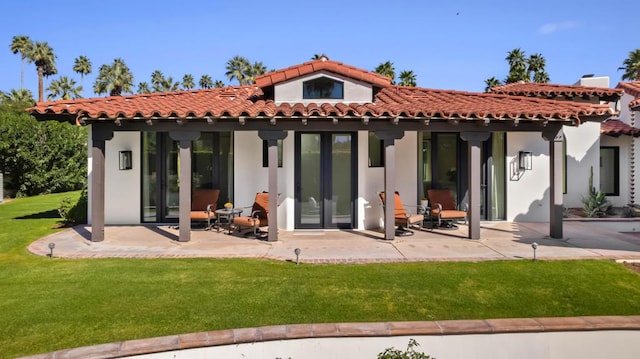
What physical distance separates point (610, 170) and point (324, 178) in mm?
12865

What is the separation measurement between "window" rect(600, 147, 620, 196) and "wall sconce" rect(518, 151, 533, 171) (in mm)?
5877

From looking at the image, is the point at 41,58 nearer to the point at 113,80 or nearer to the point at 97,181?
the point at 113,80

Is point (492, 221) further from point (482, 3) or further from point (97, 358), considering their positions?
point (97, 358)

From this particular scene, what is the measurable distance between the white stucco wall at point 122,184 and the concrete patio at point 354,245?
966mm

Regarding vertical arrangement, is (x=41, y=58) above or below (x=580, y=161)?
above

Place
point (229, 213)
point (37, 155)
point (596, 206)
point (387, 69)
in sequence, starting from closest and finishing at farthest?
point (229, 213) < point (596, 206) < point (37, 155) < point (387, 69)

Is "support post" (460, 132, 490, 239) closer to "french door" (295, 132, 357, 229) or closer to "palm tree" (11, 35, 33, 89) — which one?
"french door" (295, 132, 357, 229)

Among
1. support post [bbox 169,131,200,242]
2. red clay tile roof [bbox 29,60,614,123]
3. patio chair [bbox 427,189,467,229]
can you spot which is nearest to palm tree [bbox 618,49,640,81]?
red clay tile roof [bbox 29,60,614,123]

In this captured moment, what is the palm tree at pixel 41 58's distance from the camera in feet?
189

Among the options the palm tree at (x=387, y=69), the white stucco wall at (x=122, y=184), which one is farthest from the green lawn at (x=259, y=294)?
the palm tree at (x=387, y=69)

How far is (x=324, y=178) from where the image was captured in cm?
1204

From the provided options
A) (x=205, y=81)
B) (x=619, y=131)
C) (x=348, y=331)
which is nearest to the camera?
(x=348, y=331)

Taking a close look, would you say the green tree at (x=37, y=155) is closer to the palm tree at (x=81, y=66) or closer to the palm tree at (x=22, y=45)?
the palm tree at (x=22, y=45)

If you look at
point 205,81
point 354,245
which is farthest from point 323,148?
point 205,81
